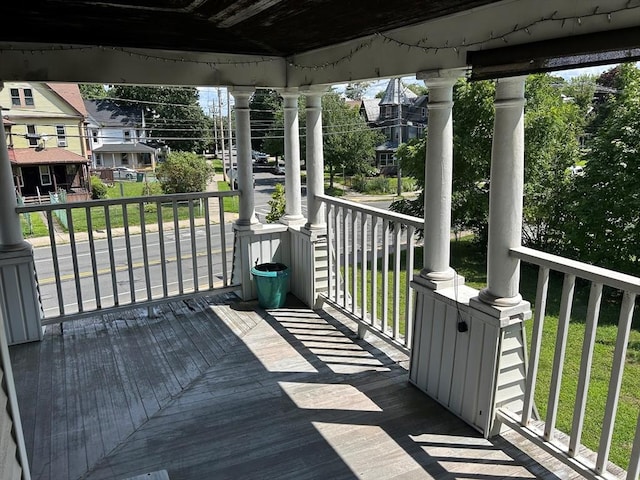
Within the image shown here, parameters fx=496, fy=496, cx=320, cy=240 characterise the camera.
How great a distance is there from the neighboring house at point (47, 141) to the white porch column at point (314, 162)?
1661cm

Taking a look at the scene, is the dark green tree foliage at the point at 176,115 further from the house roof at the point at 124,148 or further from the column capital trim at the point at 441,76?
the column capital trim at the point at 441,76

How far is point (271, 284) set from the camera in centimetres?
444

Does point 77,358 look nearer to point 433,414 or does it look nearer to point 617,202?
point 433,414

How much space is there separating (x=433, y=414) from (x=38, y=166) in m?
23.8

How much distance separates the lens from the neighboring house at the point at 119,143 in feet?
93.3

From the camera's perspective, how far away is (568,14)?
1.97 metres

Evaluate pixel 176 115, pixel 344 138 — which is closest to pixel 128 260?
pixel 344 138

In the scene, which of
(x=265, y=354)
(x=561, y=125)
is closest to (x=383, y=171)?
(x=561, y=125)

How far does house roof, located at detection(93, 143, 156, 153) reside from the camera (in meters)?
30.2

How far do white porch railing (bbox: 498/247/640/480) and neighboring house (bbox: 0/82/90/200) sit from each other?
19011mm

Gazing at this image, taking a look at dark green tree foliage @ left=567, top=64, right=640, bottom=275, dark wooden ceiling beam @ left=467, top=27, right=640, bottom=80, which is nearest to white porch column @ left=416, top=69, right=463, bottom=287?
dark wooden ceiling beam @ left=467, top=27, right=640, bottom=80

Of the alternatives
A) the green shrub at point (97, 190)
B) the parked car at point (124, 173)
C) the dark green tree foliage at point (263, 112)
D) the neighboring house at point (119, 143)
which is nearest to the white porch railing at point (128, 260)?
the green shrub at point (97, 190)

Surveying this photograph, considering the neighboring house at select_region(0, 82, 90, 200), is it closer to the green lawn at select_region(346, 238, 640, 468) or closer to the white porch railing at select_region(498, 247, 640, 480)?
the green lawn at select_region(346, 238, 640, 468)

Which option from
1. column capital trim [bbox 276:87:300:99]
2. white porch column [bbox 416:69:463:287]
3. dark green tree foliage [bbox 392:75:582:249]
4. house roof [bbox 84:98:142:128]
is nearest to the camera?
white porch column [bbox 416:69:463:287]
